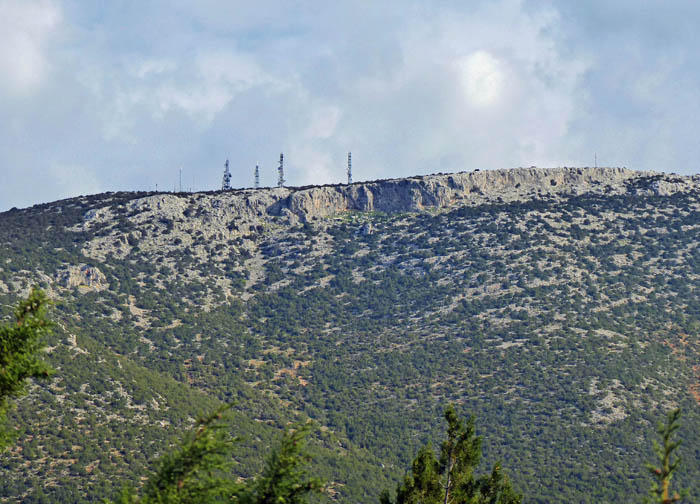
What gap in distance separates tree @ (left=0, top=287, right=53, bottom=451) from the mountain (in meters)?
41.4

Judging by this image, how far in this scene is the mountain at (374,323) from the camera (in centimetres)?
6725

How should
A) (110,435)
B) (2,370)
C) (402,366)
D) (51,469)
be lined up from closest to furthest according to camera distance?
(2,370) → (51,469) → (110,435) → (402,366)

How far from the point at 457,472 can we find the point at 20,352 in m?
23.0

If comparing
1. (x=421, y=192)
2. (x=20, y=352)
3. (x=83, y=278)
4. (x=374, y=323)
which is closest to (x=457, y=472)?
(x=20, y=352)

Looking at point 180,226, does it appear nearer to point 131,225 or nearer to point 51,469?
point 131,225

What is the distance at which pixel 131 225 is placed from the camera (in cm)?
11319

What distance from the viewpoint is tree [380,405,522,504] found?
115ft

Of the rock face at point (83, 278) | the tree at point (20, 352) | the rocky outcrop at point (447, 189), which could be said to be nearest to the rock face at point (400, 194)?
the rocky outcrop at point (447, 189)

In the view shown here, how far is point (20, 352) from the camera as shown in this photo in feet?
59.5

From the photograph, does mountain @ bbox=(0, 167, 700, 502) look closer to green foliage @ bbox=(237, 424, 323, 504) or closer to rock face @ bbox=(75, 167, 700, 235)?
rock face @ bbox=(75, 167, 700, 235)

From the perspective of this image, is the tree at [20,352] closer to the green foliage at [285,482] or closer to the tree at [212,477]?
Answer: the tree at [212,477]

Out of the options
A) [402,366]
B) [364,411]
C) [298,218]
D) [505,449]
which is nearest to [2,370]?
[505,449]

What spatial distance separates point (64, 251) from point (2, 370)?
87915mm

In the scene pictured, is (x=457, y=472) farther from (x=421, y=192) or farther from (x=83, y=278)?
(x=421, y=192)
